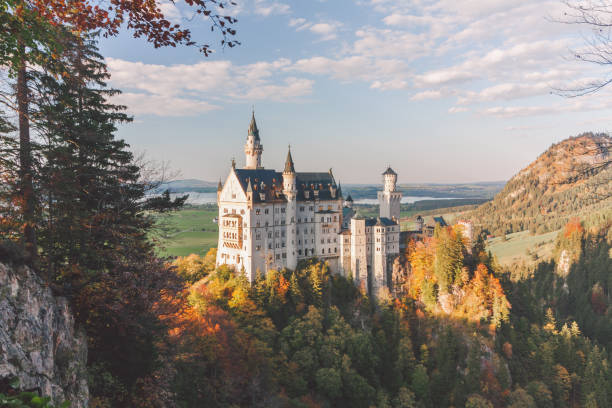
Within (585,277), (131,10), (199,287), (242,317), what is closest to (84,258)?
(131,10)

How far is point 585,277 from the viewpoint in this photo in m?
153

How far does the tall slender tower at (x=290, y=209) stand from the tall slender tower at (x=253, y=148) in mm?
9274

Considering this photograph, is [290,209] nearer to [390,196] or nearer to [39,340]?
[390,196]

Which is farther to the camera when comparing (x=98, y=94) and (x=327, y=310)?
(x=327, y=310)

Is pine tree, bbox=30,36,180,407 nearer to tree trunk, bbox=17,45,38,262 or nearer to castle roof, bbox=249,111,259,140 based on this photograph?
tree trunk, bbox=17,45,38,262

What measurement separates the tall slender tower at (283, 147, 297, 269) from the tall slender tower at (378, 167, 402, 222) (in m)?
24.7

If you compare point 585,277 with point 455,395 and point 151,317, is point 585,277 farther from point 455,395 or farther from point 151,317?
point 151,317

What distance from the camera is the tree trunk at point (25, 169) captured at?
1625 cm

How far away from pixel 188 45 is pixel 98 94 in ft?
60.9

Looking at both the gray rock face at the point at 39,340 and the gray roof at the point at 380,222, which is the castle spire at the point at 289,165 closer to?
the gray roof at the point at 380,222

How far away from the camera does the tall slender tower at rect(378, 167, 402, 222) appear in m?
84.3

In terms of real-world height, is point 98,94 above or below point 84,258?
above

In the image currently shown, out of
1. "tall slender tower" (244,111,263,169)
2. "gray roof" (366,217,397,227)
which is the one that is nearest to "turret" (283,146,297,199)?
"tall slender tower" (244,111,263,169)

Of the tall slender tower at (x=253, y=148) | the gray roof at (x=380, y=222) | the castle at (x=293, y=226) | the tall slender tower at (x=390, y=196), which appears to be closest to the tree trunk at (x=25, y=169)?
the castle at (x=293, y=226)
